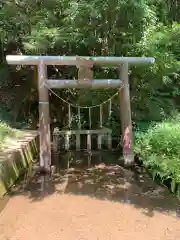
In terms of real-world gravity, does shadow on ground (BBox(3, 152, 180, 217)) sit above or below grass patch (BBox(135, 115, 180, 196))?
below

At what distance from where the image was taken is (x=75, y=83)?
6.93 metres

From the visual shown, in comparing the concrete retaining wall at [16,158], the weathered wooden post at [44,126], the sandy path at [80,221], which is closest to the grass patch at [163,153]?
the sandy path at [80,221]

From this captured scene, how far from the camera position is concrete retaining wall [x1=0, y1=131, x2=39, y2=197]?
17.5 ft

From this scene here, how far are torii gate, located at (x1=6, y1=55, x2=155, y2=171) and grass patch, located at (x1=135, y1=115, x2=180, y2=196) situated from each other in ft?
1.28

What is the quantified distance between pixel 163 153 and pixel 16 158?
9.12ft

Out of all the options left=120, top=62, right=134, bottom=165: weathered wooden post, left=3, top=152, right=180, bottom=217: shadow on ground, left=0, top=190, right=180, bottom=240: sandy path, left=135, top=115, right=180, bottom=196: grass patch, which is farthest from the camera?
left=120, top=62, right=134, bottom=165: weathered wooden post

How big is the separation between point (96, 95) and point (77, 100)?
769mm

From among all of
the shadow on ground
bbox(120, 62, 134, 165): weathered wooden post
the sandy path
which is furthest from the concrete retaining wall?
bbox(120, 62, 134, 165): weathered wooden post

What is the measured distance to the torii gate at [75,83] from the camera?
6621 mm

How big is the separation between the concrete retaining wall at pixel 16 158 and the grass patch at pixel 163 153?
2.41m

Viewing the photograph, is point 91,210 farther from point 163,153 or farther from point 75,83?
point 75,83

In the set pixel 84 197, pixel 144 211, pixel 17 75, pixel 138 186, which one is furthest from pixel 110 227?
pixel 17 75

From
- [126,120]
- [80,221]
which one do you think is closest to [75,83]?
[126,120]

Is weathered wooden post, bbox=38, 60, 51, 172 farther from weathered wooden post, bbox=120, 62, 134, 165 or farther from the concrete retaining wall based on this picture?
weathered wooden post, bbox=120, 62, 134, 165
